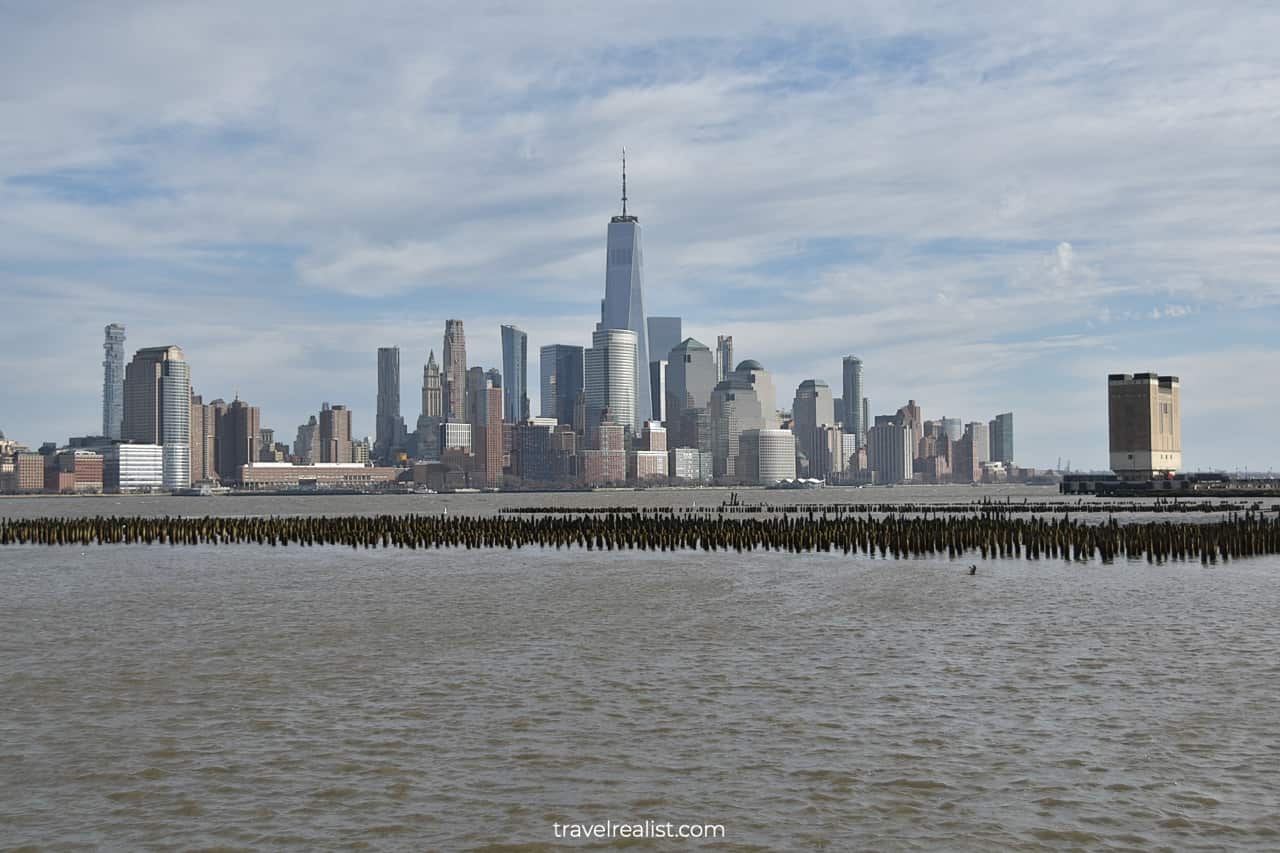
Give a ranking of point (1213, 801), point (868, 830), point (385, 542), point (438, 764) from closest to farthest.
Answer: point (868, 830) < point (1213, 801) < point (438, 764) < point (385, 542)

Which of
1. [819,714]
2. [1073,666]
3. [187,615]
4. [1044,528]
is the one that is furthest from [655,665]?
[1044,528]

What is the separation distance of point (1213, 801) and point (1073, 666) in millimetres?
10119

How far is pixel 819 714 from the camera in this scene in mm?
19719

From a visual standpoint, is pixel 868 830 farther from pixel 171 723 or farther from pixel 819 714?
pixel 171 723

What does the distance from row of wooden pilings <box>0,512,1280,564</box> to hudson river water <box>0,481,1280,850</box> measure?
75.5 ft

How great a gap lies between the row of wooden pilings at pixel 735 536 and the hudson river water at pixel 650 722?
23017mm

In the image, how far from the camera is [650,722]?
19234mm

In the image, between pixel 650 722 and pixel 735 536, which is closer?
pixel 650 722

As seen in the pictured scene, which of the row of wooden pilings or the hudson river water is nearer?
the hudson river water

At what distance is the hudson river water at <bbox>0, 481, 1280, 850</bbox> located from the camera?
552 inches

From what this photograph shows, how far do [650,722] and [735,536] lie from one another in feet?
177

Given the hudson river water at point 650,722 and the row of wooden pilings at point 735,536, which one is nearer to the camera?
the hudson river water at point 650,722

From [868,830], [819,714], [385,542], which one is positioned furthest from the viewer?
[385,542]

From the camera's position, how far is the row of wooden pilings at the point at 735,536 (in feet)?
200
